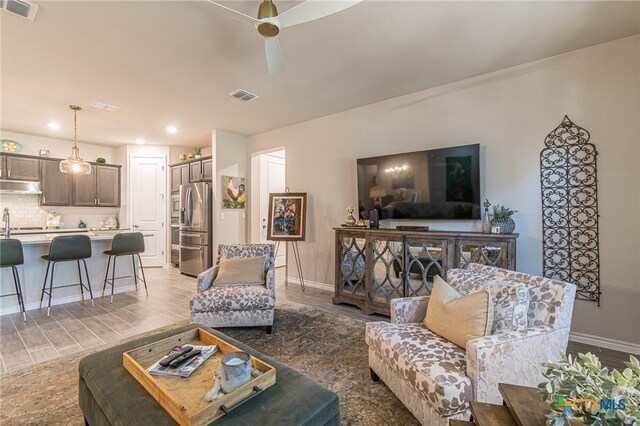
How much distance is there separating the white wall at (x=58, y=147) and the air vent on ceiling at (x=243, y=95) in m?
4.74

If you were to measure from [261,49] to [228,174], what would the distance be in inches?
123

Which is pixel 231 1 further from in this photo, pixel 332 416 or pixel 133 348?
pixel 332 416

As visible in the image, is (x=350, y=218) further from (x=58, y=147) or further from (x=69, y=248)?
(x=58, y=147)

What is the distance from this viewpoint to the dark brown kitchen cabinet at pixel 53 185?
18.0 feet

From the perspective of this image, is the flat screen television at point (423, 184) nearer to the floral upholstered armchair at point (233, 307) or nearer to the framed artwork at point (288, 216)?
the framed artwork at point (288, 216)

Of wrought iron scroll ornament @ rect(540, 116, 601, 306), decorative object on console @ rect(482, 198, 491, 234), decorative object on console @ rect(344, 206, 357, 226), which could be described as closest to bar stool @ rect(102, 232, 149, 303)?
decorative object on console @ rect(344, 206, 357, 226)

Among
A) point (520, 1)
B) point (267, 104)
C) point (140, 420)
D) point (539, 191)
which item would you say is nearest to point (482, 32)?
point (520, 1)

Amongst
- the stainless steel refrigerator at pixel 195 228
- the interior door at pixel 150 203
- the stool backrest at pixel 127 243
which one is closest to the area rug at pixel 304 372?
the stool backrest at pixel 127 243

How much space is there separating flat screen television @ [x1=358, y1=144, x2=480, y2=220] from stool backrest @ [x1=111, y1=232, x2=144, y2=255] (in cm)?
326

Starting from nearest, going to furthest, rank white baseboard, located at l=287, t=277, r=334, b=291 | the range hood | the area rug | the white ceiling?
the area rug, the white ceiling, white baseboard, located at l=287, t=277, r=334, b=291, the range hood

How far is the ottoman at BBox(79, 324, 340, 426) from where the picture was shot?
110 centimetres

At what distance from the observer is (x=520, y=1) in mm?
2090

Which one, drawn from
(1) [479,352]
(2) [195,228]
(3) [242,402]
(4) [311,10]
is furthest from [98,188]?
(1) [479,352]

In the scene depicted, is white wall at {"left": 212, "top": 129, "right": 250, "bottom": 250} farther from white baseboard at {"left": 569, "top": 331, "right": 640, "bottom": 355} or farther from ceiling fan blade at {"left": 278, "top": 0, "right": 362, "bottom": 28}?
white baseboard at {"left": 569, "top": 331, "right": 640, "bottom": 355}
